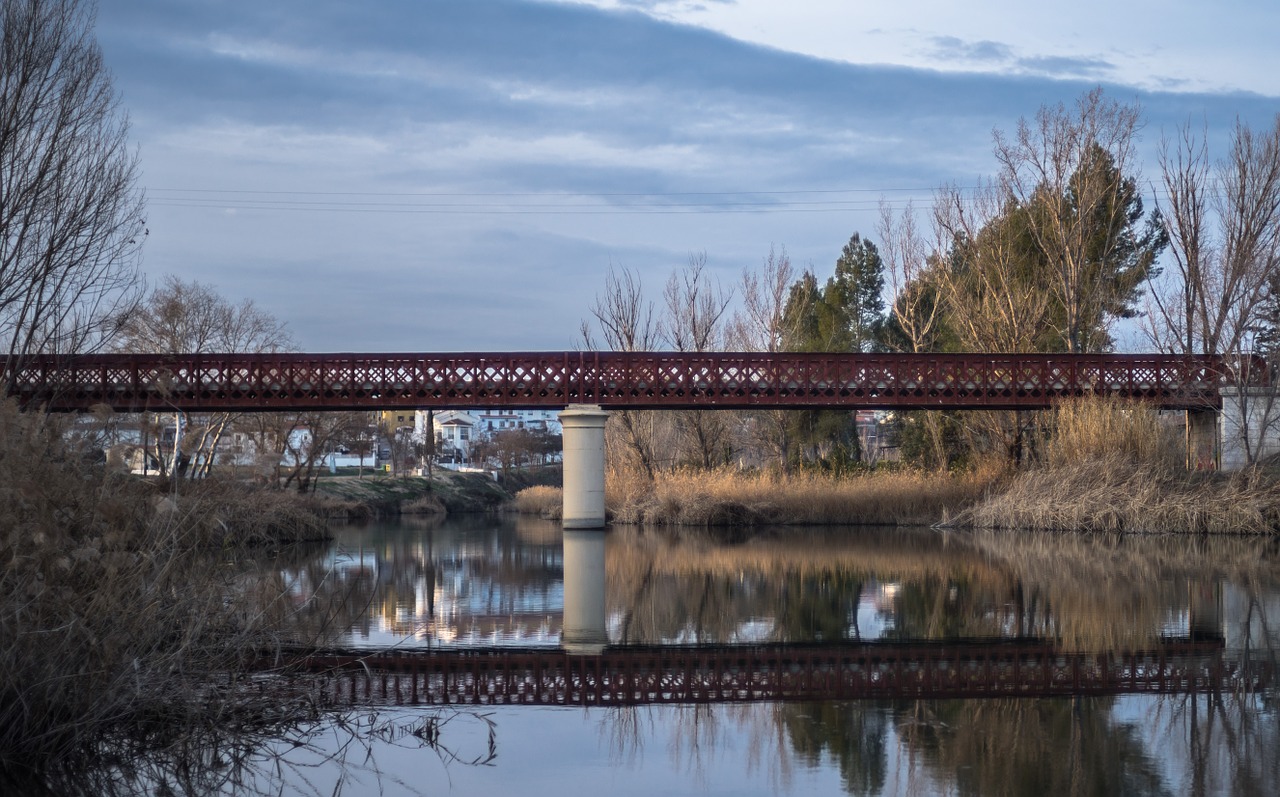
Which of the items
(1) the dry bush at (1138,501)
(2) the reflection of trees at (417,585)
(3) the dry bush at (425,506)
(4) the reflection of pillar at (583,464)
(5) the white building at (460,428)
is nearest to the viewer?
(2) the reflection of trees at (417,585)

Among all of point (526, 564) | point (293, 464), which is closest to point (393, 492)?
point (293, 464)

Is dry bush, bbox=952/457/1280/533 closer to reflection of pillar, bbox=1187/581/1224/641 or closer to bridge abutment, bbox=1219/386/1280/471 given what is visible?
bridge abutment, bbox=1219/386/1280/471

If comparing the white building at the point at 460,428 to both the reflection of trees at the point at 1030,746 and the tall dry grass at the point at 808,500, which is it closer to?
the tall dry grass at the point at 808,500

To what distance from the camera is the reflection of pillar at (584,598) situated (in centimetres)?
1113

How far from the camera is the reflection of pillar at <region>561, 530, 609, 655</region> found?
11.1m

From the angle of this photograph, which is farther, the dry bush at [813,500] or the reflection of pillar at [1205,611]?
the dry bush at [813,500]

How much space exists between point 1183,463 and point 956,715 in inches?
959

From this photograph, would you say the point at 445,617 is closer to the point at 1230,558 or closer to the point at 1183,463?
the point at 1230,558

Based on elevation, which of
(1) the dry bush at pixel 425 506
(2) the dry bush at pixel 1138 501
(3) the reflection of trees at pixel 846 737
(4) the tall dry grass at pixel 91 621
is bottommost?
(1) the dry bush at pixel 425 506

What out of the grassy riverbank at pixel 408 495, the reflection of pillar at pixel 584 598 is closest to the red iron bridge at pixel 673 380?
the reflection of pillar at pixel 584 598

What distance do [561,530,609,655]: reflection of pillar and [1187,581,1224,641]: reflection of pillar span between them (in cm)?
554

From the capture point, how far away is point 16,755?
21.2ft

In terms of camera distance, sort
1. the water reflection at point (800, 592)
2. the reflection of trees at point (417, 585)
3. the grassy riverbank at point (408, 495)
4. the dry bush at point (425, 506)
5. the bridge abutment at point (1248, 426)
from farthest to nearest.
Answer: the dry bush at point (425, 506)
the grassy riverbank at point (408, 495)
the bridge abutment at point (1248, 426)
the reflection of trees at point (417, 585)
the water reflection at point (800, 592)

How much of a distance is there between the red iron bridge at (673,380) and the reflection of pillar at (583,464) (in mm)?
879
